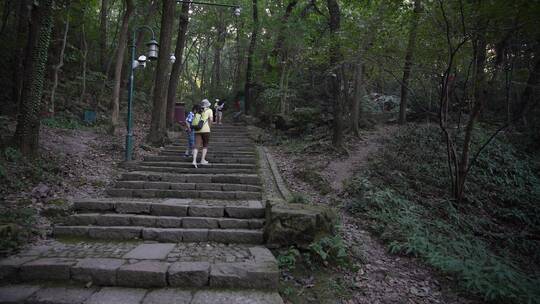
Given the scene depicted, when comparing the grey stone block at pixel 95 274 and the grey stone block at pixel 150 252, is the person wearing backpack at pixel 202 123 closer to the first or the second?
the grey stone block at pixel 150 252

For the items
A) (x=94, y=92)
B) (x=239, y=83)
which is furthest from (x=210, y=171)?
(x=239, y=83)

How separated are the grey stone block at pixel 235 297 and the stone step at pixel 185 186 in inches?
141

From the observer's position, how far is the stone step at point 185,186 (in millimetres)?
7398

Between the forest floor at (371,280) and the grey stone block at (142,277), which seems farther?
the forest floor at (371,280)

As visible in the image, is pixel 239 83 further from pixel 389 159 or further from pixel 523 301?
pixel 523 301

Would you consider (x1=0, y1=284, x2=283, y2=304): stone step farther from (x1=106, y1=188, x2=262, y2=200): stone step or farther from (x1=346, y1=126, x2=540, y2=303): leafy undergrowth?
(x1=106, y1=188, x2=262, y2=200): stone step

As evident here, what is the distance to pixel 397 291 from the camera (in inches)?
167

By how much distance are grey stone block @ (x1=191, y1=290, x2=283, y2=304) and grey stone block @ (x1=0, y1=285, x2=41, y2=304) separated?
196 centimetres

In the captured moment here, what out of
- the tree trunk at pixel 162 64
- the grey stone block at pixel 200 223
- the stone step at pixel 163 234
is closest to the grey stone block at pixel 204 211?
the grey stone block at pixel 200 223

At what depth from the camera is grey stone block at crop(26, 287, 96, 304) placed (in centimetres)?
355

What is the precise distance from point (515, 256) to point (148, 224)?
7425mm

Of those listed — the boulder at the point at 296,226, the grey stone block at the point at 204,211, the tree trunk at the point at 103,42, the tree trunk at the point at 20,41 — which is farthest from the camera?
the tree trunk at the point at 103,42

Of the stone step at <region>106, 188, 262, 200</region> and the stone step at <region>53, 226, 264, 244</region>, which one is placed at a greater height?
the stone step at <region>106, 188, 262, 200</region>

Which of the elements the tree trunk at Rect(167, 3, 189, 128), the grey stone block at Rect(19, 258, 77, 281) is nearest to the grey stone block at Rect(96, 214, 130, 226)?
the grey stone block at Rect(19, 258, 77, 281)
